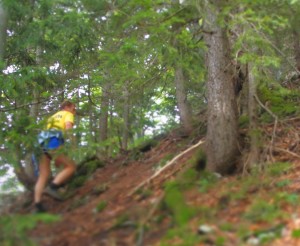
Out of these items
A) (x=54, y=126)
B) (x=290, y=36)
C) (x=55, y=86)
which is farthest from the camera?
(x=55, y=86)

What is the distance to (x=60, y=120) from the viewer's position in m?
7.36

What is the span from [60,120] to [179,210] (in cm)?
312

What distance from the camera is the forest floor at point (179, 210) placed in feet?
16.3

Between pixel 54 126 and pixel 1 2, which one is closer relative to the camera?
pixel 54 126

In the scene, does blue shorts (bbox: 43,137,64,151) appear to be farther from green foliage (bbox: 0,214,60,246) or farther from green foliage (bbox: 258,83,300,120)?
green foliage (bbox: 258,83,300,120)

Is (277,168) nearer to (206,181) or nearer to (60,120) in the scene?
(206,181)

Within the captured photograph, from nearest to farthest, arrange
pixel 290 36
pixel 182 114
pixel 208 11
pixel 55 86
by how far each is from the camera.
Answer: pixel 208 11 → pixel 182 114 → pixel 290 36 → pixel 55 86

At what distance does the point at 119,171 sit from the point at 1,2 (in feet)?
18.0

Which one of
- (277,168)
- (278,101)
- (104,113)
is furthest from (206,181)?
(104,113)

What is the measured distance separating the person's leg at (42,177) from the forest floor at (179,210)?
373mm

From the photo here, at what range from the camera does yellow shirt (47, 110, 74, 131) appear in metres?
7.11

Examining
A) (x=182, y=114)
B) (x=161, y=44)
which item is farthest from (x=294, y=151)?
(x=161, y=44)

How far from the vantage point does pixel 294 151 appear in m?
8.24

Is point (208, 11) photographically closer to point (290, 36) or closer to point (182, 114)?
point (182, 114)
